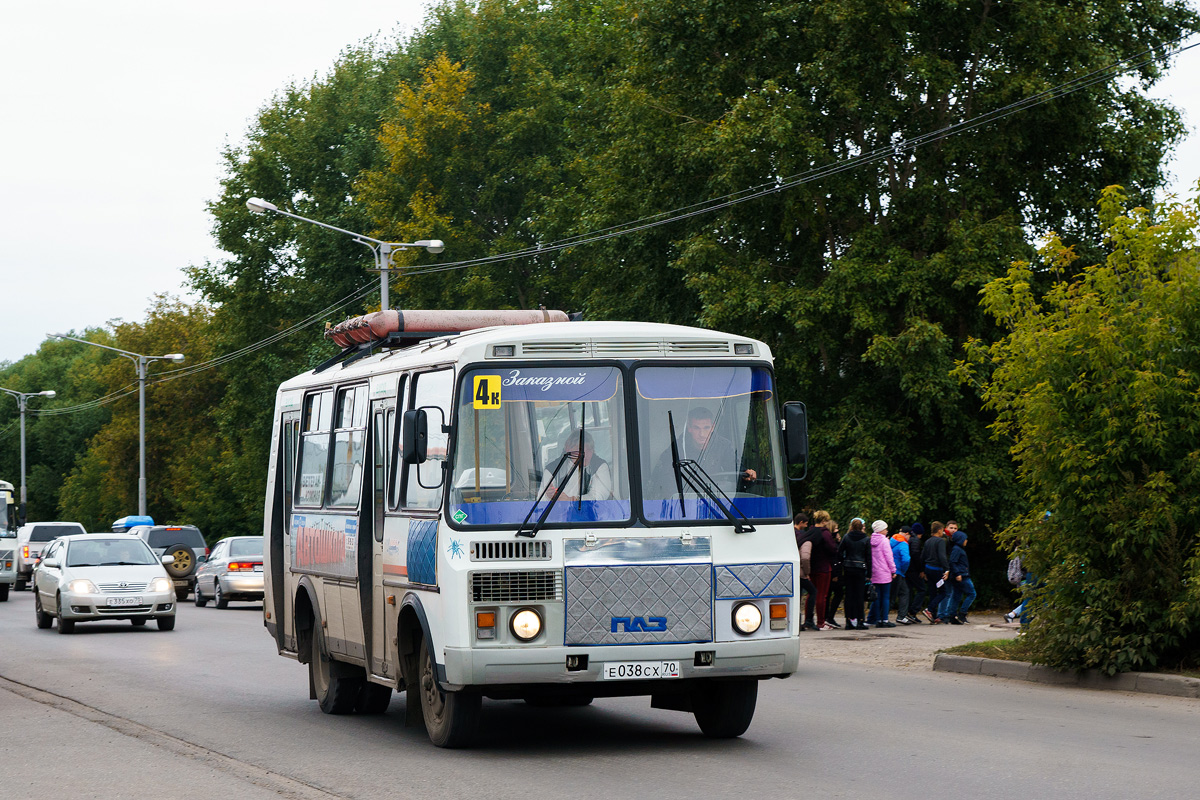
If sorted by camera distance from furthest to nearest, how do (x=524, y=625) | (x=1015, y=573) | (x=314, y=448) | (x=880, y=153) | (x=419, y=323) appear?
1. (x=880, y=153)
2. (x=1015, y=573)
3. (x=314, y=448)
4. (x=419, y=323)
5. (x=524, y=625)

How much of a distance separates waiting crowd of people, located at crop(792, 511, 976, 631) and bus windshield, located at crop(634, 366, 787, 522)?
11.2 m

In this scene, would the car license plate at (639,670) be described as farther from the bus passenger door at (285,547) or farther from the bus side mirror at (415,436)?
the bus passenger door at (285,547)

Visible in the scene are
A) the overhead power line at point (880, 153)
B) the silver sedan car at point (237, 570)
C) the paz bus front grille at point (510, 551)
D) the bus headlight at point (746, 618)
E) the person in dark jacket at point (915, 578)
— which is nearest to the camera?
the paz bus front grille at point (510, 551)

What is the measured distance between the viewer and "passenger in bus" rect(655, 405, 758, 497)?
33.8 ft

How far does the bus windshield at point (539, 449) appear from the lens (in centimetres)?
998

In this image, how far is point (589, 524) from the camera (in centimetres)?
998

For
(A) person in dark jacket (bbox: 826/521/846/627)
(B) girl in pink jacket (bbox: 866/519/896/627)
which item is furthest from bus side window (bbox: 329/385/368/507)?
(B) girl in pink jacket (bbox: 866/519/896/627)

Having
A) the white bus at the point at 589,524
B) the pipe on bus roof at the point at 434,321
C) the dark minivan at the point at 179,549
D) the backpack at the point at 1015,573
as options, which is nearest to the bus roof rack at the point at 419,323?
the pipe on bus roof at the point at 434,321

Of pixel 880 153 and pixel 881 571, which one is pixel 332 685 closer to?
pixel 881 571

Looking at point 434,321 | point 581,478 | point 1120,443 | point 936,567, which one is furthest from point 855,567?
point 581,478

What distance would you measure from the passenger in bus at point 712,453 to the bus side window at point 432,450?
1.50 metres

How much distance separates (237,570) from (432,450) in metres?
23.1

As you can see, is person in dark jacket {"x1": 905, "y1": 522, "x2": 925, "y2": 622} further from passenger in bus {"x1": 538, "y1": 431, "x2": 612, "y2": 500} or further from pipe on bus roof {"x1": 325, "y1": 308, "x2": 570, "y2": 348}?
passenger in bus {"x1": 538, "y1": 431, "x2": 612, "y2": 500}

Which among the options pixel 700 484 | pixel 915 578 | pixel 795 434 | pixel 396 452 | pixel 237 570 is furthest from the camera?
pixel 237 570
